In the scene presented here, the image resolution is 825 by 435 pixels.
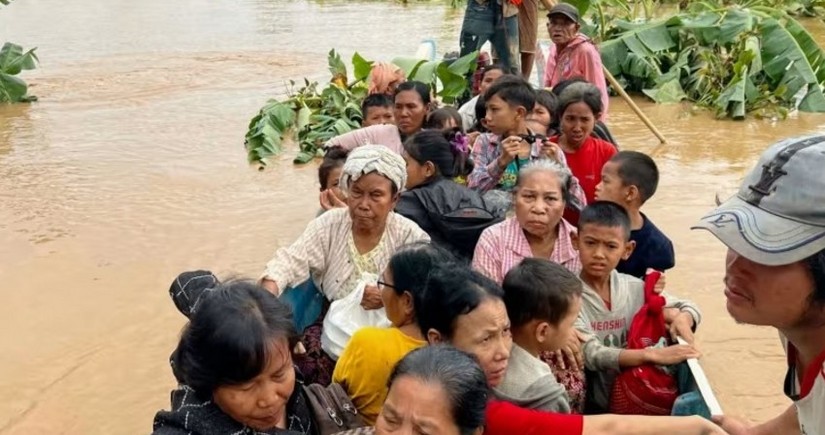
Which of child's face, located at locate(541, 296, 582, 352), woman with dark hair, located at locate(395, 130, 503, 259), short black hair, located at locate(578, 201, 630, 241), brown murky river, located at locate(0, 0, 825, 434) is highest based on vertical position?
short black hair, located at locate(578, 201, 630, 241)

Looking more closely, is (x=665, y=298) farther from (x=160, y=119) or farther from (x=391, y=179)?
(x=160, y=119)

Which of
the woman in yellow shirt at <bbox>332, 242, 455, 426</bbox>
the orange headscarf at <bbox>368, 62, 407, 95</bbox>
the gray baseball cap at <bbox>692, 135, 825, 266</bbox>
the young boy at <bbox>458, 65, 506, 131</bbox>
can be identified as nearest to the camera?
the gray baseball cap at <bbox>692, 135, 825, 266</bbox>

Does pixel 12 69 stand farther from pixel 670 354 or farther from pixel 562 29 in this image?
pixel 670 354

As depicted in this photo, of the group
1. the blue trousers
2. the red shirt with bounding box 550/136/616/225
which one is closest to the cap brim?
the red shirt with bounding box 550/136/616/225

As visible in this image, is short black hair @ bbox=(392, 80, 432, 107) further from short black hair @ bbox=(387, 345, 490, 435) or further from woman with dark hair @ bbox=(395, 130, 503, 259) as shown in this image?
short black hair @ bbox=(387, 345, 490, 435)

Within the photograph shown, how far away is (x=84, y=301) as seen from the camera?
5008 mm

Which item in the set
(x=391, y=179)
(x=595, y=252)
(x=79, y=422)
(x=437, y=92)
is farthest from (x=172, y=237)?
(x=595, y=252)

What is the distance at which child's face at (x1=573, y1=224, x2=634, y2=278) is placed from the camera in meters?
2.94

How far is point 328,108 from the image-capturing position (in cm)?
861

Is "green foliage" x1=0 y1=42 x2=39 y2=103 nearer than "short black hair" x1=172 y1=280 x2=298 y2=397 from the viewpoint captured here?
No

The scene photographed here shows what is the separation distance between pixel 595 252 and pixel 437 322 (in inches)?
37.4

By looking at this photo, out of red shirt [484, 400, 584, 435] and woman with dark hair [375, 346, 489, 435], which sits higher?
woman with dark hair [375, 346, 489, 435]

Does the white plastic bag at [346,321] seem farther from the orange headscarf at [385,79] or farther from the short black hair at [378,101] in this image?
the orange headscarf at [385,79]

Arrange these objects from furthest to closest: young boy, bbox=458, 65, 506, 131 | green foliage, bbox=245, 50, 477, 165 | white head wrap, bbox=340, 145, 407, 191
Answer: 1. green foliage, bbox=245, 50, 477, 165
2. young boy, bbox=458, 65, 506, 131
3. white head wrap, bbox=340, 145, 407, 191
